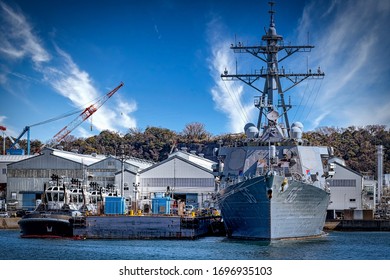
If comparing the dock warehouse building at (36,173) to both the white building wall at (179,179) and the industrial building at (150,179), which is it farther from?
the white building wall at (179,179)

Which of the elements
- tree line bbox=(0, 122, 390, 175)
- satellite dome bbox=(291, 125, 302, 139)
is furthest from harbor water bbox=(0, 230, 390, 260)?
tree line bbox=(0, 122, 390, 175)

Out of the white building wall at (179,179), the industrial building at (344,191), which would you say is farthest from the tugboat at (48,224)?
the industrial building at (344,191)

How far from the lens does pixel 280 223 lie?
3322 cm

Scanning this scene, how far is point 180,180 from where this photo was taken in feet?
188

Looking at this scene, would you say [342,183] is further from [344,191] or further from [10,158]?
[10,158]

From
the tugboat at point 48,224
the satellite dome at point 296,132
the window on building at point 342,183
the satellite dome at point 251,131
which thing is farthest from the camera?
the window on building at point 342,183

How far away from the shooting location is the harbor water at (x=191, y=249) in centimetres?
2720

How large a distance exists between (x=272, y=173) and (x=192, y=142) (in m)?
53.2

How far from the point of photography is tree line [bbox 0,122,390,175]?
7319 centimetres

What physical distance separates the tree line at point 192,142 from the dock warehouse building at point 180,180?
46.2 feet

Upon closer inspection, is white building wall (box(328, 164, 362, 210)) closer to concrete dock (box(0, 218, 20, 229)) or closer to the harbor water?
the harbor water

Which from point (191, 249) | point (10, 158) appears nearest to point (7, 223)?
point (10, 158)

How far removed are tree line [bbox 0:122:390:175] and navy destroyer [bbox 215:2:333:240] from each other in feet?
96.9
